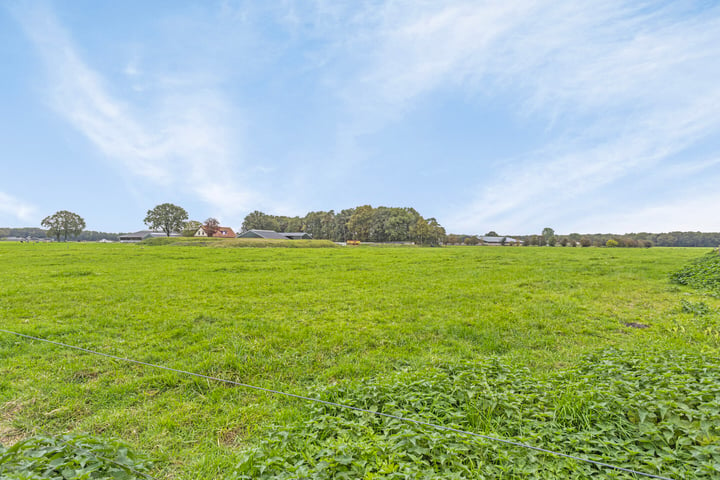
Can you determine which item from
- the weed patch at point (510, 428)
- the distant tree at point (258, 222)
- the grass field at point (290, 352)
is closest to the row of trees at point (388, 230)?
the distant tree at point (258, 222)

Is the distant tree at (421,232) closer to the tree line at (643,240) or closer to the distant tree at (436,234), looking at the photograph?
the distant tree at (436,234)

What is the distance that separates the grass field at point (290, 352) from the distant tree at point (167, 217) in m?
79.1

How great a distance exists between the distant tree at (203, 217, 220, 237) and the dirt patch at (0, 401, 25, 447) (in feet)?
256

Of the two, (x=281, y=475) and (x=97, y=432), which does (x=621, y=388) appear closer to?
(x=281, y=475)

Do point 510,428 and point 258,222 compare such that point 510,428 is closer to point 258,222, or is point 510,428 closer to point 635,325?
point 635,325

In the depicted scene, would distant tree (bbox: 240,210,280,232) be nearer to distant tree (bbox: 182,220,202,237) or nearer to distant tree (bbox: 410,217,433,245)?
distant tree (bbox: 182,220,202,237)

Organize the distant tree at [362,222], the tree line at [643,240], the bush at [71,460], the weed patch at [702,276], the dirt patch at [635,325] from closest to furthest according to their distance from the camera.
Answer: the bush at [71,460] < the dirt patch at [635,325] < the weed patch at [702,276] < the tree line at [643,240] < the distant tree at [362,222]

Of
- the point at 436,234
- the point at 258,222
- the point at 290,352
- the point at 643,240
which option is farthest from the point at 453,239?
the point at 290,352

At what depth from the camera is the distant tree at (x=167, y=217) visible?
7839 cm

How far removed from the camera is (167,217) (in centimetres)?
A: 7969

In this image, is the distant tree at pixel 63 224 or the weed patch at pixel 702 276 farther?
the distant tree at pixel 63 224

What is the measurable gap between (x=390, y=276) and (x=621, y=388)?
10.9 meters

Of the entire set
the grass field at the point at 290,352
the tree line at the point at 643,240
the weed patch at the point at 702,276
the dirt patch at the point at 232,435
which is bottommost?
the dirt patch at the point at 232,435

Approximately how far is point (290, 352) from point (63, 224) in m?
104
